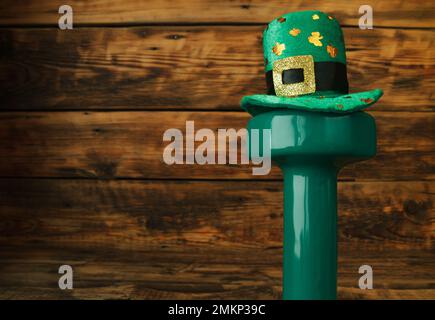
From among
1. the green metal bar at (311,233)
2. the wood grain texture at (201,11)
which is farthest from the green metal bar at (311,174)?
the wood grain texture at (201,11)

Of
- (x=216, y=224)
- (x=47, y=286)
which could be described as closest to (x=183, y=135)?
(x=216, y=224)

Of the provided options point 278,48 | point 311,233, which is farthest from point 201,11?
point 311,233

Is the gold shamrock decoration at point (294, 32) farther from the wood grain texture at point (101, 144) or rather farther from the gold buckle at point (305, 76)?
the wood grain texture at point (101, 144)

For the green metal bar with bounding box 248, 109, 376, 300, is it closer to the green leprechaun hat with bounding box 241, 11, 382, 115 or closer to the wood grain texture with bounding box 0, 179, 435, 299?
the green leprechaun hat with bounding box 241, 11, 382, 115

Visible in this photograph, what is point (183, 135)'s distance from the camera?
3.24 feet

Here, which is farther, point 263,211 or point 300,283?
point 263,211

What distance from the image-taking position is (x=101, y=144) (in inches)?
39.1

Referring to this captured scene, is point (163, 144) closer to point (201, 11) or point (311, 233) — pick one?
point (201, 11)

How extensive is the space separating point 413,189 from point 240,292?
1.46 ft

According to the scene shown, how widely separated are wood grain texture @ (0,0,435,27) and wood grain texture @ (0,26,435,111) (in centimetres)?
2

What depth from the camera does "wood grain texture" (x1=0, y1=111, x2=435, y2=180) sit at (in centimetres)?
99

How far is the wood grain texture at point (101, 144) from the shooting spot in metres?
0.99

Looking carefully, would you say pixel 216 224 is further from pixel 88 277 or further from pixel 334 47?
pixel 334 47

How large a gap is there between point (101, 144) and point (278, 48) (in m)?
0.56
